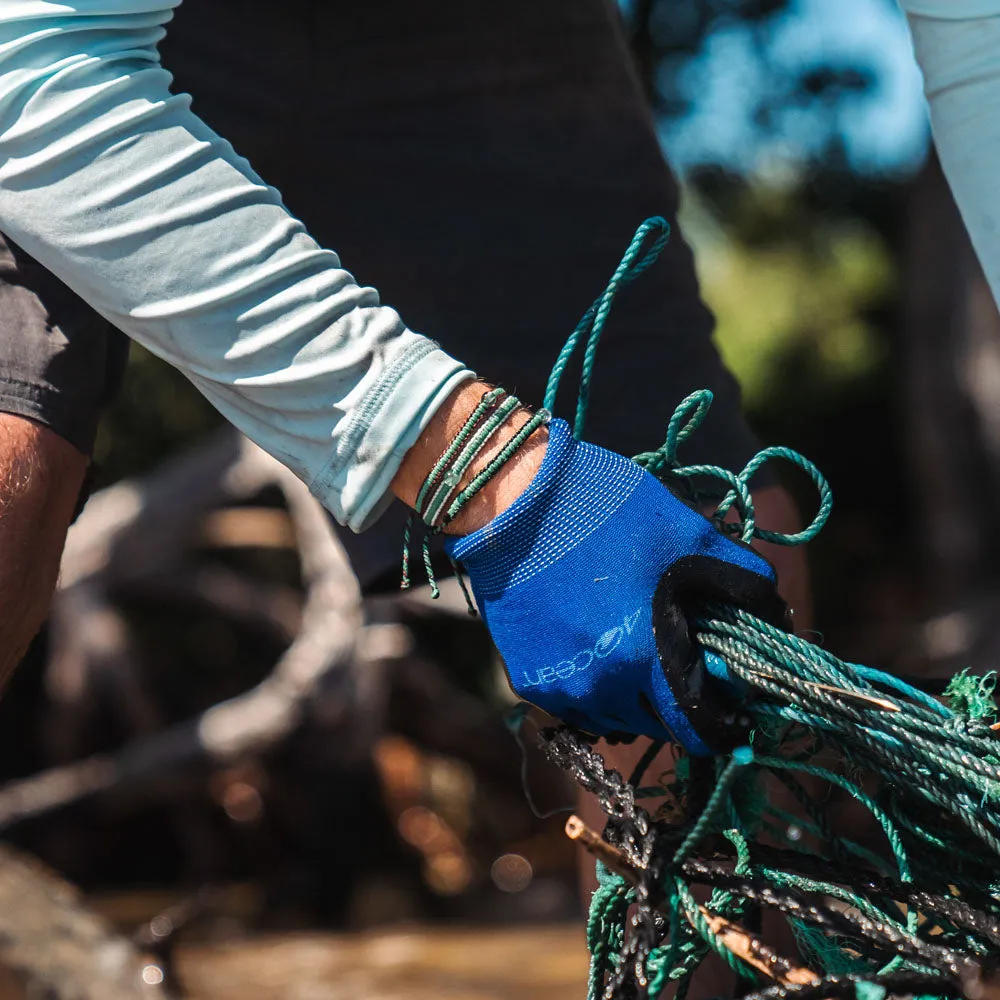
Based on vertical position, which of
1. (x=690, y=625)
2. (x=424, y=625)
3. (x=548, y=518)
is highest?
(x=548, y=518)

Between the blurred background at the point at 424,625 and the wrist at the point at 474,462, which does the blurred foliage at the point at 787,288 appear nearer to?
the blurred background at the point at 424,625

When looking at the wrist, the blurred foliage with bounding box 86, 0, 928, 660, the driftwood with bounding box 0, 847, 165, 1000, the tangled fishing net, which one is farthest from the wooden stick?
the blurred foliage with bounding box 86, 0, 928, 660

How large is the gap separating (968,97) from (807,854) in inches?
27.6

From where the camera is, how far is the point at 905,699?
0.98 m

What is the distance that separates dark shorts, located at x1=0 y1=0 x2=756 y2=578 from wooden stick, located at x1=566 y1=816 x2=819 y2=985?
1.94 feet

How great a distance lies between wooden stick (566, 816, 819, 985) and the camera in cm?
87

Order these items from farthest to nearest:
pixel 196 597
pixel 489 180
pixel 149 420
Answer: pixel 149 420 → pixel 196 597 → pixel 489 180

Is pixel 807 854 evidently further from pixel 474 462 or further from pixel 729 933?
pixel 474 462

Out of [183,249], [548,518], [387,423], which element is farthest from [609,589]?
[183,249]

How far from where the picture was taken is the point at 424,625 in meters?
4.55

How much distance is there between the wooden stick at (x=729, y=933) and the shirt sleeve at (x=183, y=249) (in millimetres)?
291

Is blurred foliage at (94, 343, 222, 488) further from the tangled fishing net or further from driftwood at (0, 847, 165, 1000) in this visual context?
the tangled fishing net

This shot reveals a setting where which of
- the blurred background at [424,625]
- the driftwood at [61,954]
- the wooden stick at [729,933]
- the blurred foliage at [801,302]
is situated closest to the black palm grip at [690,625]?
the wooden stick at [729,933]

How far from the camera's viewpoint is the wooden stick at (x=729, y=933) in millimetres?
869
